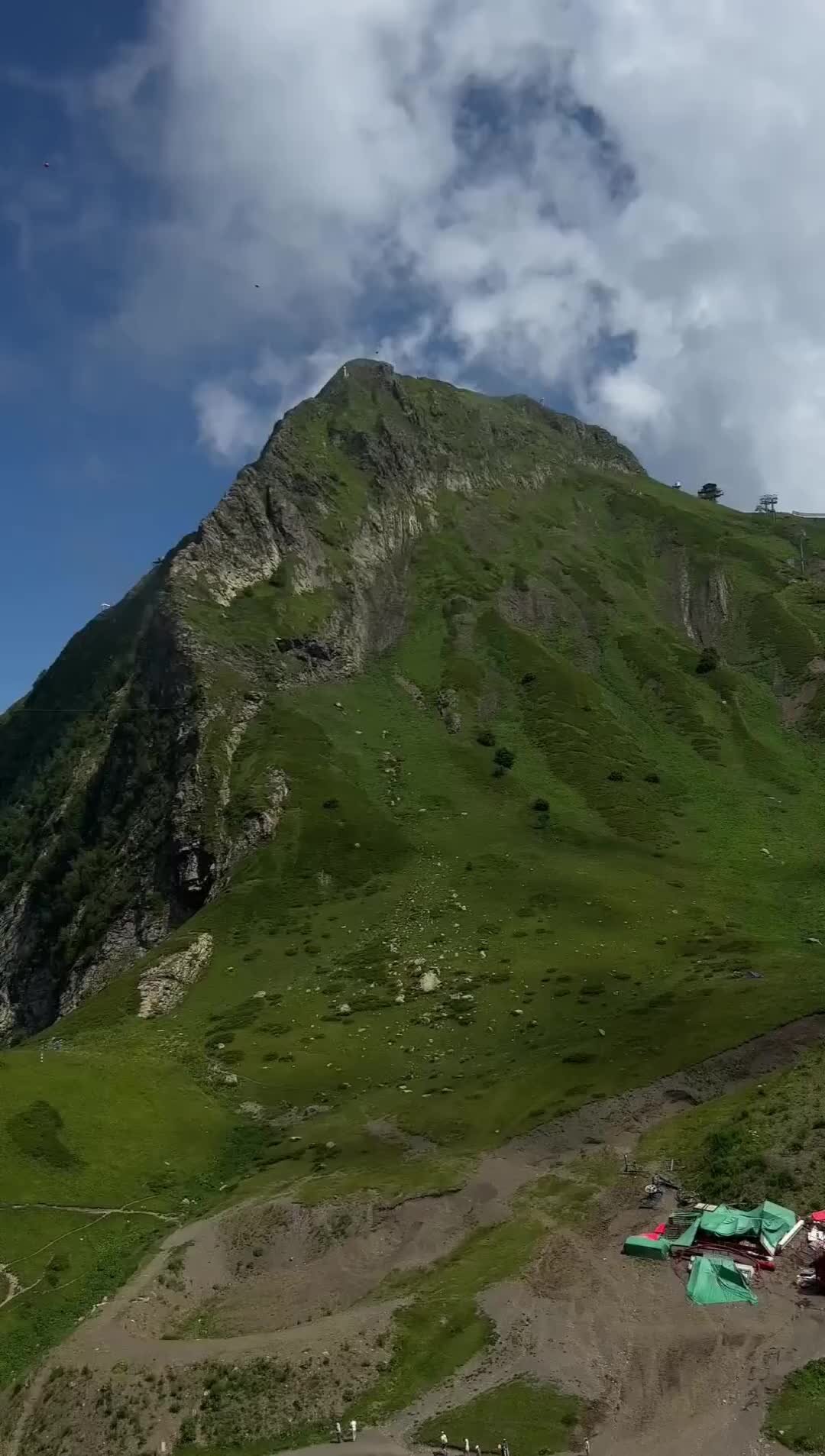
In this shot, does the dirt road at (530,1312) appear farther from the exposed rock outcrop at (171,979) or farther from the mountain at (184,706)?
the mountain at (184,706)

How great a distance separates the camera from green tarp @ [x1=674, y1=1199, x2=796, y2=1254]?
122ft

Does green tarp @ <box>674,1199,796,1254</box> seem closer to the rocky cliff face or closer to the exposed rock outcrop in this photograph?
the exposed rock outcrop

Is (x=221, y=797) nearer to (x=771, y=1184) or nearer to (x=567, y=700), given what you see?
(x=567, y=700)

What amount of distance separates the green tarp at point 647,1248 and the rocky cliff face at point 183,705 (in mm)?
76168

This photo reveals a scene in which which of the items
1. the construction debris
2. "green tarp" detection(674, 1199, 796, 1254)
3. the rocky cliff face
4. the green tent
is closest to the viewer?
the green tent

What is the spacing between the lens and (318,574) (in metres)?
168

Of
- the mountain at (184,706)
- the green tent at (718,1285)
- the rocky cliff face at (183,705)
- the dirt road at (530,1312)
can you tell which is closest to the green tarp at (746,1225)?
the dirt road at (530,1312)

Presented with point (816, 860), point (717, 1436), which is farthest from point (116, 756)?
point (717, 1436)

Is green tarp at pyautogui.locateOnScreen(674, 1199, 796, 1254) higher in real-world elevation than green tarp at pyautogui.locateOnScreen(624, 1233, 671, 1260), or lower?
higher

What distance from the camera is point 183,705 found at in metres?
132

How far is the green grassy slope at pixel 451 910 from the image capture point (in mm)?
57375

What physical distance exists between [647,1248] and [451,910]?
2307 inches

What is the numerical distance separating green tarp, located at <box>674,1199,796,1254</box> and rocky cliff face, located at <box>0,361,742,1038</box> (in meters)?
77.5

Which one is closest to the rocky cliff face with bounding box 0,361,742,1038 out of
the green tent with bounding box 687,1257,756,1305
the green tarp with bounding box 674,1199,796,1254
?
the green tarp with bounding box 674,1199,796,1254
